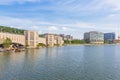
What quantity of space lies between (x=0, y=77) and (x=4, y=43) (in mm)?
81871

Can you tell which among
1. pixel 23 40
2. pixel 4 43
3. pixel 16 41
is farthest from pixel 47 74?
pixel 23 40

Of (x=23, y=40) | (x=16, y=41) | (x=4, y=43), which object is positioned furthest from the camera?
(x=23, y=40)

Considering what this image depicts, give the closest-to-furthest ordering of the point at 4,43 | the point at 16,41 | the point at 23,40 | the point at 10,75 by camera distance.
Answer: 1. the point at 10,75
2. the point at 4,43
3. the point at 16,41
4. the point at 23,40

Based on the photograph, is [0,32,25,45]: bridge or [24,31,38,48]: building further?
[24,31,38,48]: building

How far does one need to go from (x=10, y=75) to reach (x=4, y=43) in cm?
8009

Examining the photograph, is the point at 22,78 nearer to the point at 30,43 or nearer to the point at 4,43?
the point at 4,43

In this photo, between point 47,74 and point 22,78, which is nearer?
point 22,78

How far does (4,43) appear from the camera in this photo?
120m

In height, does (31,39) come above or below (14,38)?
below

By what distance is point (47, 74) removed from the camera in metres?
44.5

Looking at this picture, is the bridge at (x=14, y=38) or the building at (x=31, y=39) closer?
the bridge at (x=14, y=38)

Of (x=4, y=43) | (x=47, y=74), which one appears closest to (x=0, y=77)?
(x=47, y=74)

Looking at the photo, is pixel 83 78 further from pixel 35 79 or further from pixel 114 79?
pixel 35 79

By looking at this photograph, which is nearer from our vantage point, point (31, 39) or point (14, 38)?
point (14, 38)
